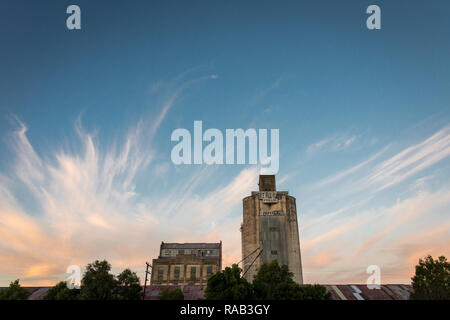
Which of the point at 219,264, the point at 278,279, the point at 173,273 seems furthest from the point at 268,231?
the point at 278,279

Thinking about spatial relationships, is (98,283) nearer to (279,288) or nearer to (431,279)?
(279,288)

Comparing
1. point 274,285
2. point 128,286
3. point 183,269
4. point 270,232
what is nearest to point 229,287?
point 274,285

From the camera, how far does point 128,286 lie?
120 feet

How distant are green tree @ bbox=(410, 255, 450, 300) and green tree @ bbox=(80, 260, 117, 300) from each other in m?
37.7

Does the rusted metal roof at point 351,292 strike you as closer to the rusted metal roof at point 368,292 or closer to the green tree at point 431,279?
the rusted metal roof at point 368,292

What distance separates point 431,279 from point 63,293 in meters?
45.2

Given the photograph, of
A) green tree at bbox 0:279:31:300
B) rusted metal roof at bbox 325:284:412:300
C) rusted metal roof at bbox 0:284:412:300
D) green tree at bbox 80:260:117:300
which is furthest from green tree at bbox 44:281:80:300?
rusted metal roof at bbox 325:284:412:300

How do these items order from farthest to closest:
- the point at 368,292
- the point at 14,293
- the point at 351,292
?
the point at 368,292, the point at 351,292, the point at 14,293
